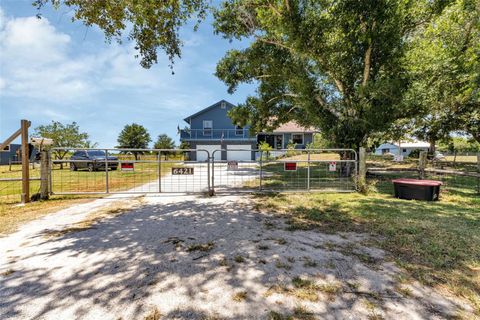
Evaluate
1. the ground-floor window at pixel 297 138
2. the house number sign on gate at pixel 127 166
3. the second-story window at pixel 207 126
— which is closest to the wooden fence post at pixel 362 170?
the house number sign on gate at pixel 127 166

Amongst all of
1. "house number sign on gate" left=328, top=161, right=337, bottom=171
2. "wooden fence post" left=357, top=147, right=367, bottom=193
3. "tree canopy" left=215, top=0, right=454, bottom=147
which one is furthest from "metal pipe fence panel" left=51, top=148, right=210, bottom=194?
"tree canopy" left=215, top=0, right=454, bottom=147

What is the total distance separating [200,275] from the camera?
2.86 meters

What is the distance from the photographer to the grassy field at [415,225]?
290cm

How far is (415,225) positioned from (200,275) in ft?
14.6

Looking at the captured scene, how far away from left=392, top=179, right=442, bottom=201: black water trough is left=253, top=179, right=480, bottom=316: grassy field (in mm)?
322

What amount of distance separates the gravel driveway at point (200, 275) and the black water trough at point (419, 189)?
14.4ft

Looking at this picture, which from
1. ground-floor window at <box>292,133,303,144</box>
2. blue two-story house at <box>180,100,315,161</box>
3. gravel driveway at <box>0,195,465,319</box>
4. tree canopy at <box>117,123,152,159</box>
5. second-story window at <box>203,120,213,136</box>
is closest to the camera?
gravel driveway at <box>0,195,465,319</box>

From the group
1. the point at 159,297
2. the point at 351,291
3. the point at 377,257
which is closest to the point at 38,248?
the point at 159,297

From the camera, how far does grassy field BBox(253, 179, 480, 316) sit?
290 cm

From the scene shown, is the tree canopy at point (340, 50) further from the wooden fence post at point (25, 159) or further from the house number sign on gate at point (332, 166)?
the wooden fence post at point (25, 159)

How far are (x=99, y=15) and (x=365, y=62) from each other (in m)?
9.76

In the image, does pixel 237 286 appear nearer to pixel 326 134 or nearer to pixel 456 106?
pixel 326 134

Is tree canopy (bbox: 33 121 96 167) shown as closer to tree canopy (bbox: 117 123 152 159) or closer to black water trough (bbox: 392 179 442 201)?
tree canopy (bbox: 117 123 152 159)

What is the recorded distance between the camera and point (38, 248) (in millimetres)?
3648
